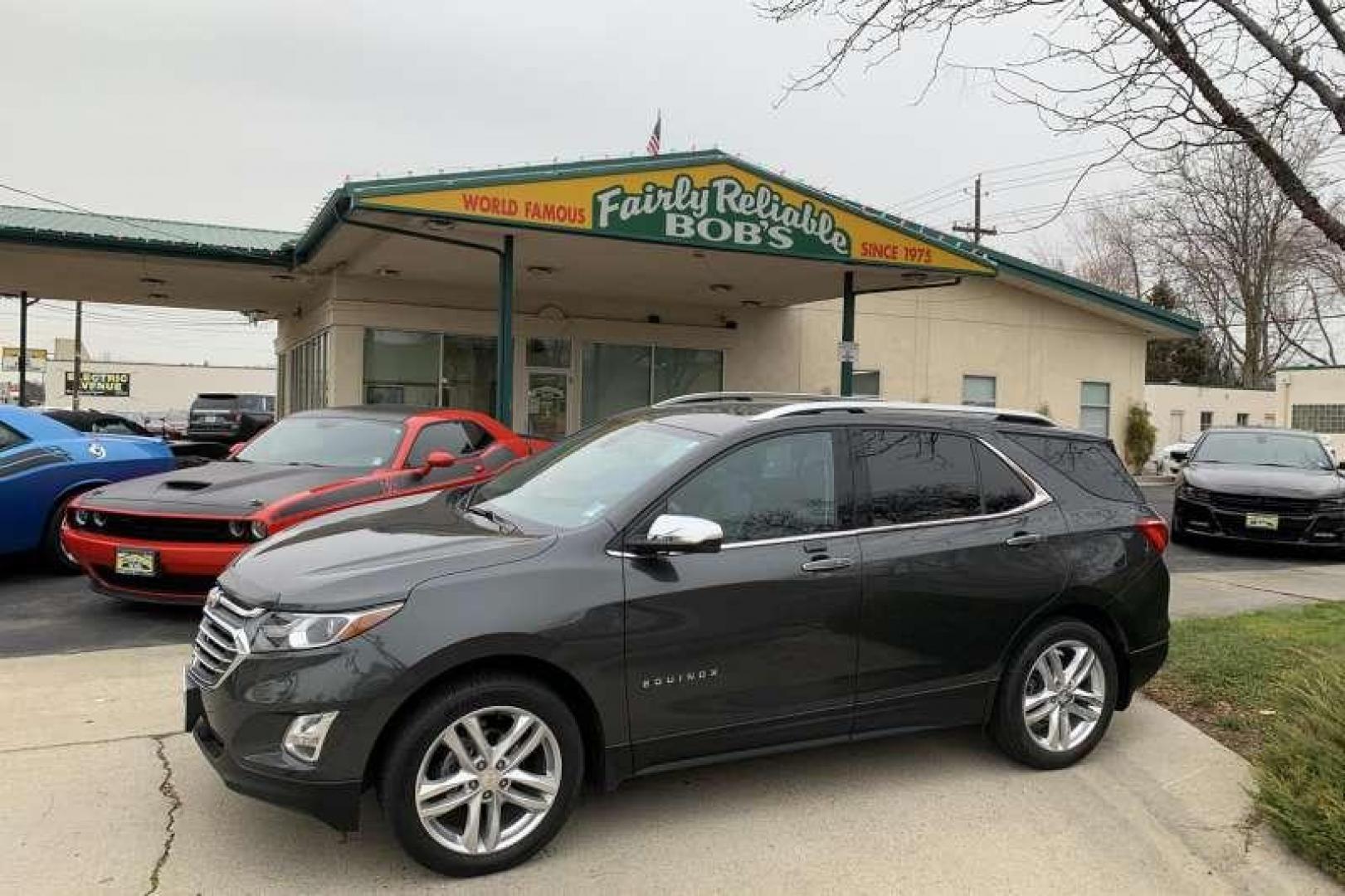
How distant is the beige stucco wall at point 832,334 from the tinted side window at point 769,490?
13226 millimetres

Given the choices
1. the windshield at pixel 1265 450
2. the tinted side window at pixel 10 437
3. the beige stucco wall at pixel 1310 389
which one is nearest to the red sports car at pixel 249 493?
the tinted side window at pixel 10 437

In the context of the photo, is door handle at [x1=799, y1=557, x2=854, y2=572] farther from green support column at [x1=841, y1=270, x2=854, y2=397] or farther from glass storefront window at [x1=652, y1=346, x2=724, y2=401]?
glass storefront window at [x1=652, y1=346, x2=724, y2=401]

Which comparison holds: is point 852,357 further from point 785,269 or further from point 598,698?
point 598,698

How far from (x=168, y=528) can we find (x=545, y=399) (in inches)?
459

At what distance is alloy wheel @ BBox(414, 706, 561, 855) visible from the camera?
3.22 m

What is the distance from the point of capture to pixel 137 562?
6.39 meters

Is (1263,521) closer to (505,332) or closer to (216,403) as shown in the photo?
(505,332)

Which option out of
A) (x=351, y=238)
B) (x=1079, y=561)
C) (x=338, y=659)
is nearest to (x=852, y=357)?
→ (x=351, y=238)

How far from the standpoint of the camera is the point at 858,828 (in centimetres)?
375

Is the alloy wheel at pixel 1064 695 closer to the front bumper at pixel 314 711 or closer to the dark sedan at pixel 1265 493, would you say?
the front bumper at pixel 314 711

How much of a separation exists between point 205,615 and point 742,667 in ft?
6.64

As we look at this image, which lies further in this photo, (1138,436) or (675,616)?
(1138,436)

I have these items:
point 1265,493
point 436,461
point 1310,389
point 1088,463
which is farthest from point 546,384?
point 1310,389

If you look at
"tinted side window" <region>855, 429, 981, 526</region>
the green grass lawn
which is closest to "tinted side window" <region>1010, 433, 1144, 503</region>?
"tinted side window" <region>855, 429, 981, 526</region>
